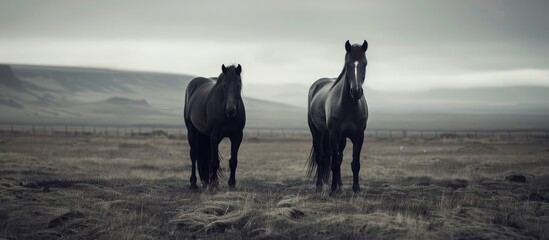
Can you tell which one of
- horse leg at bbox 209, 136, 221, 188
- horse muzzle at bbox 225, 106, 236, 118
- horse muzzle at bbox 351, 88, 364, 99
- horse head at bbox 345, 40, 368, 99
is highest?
horse head at bbox 345, 40, 368, 99

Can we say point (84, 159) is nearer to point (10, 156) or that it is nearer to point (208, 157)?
point (10, 156)

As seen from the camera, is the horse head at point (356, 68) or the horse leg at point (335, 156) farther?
the horse leg at point (335, 156)

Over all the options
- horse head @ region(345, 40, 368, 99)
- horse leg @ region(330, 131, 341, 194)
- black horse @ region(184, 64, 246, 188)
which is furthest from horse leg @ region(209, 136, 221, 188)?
horse head @ region(345, 40, 368, 99)

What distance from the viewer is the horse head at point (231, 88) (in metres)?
14.9

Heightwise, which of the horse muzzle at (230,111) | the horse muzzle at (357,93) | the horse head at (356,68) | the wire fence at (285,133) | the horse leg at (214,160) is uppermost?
the horse head at (356,68)

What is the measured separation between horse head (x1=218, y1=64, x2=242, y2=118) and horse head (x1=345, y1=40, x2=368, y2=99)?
289cm

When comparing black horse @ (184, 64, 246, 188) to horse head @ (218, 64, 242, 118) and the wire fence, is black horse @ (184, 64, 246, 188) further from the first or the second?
the wire fence

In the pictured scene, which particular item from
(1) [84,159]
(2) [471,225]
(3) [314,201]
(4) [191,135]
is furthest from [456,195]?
(1) [84,159]

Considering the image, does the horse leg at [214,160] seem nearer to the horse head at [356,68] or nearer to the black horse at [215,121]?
the black horse at [215,121]

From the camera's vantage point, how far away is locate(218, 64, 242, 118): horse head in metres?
14.9

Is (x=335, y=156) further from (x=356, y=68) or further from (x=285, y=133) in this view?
(x=285, y=133)

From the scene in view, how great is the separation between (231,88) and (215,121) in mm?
1011

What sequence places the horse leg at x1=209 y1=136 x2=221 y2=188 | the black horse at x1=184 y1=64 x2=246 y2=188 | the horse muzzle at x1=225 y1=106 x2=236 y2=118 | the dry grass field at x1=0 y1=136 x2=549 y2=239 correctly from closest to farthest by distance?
the dry grass field at x1=0 y1=136 x2=549 y2=239
the horse muzzle at x1=225 y1=106 x2=236 y2=118
the black horse at x1=184 y1=64 x2=246 y2=188
the horse leg at x1=209 y1=136 x2=221 y2=188

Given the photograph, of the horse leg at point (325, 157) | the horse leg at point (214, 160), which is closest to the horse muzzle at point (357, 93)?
the horse leg at point (325, 157)
